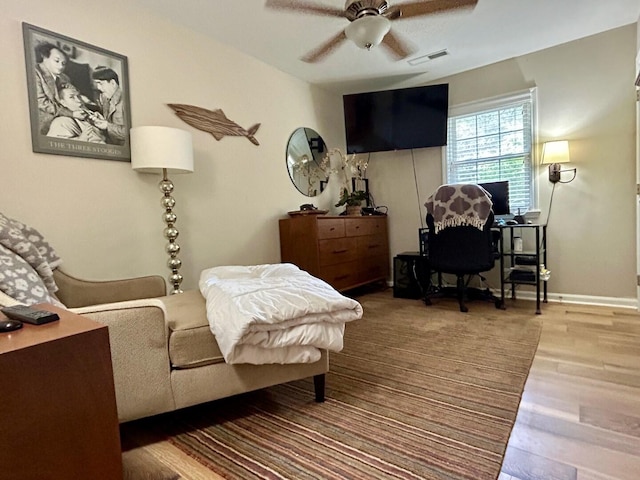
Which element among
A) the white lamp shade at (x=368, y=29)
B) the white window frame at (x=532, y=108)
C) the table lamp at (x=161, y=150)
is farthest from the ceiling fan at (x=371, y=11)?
the white window frame at (x=532, y=108)

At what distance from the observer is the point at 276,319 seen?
52.5 inches

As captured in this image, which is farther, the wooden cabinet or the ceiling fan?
the ceiling fan

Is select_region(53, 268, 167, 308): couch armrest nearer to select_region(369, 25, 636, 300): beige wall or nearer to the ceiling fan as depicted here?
the ceiling fan

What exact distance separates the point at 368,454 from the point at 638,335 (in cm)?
232

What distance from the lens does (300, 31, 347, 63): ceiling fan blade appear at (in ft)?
7.63

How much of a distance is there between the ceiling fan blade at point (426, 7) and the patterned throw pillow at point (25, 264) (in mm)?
2329

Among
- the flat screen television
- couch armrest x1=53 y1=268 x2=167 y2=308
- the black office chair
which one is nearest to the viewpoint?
couch armrest x1=53 y1=268 x2=167 y2=308

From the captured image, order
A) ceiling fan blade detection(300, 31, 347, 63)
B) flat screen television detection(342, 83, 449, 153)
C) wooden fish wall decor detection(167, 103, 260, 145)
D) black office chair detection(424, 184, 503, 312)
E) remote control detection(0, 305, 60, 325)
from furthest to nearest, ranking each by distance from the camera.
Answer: flat screen television detection(342, 83, 449, 153) → black office chair detection(424, 184, 503, 312) → wooden fish wall decor detection(167, 103, 260, 145) → ceiling fan blade detection(300, 31, 347, 63) → remote control detection(0, 305, 60, 325)

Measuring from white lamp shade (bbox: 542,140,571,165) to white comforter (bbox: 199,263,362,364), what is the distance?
9.20 feet

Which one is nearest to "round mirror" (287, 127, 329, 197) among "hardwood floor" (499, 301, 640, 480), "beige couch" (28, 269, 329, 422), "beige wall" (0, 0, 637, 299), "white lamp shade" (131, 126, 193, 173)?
"beige wall" (0, 0, 637, 299)

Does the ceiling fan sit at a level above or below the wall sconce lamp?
above

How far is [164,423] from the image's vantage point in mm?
1477

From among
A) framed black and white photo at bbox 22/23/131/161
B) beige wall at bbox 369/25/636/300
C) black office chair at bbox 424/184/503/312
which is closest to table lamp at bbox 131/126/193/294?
framed black and white photo at bbox 22/23/131/161

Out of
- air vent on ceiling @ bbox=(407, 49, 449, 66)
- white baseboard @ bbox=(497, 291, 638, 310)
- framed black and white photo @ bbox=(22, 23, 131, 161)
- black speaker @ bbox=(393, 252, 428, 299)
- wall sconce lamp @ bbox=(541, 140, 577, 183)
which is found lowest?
white baseboard @ bbox=(497, 291, 638, 310)
